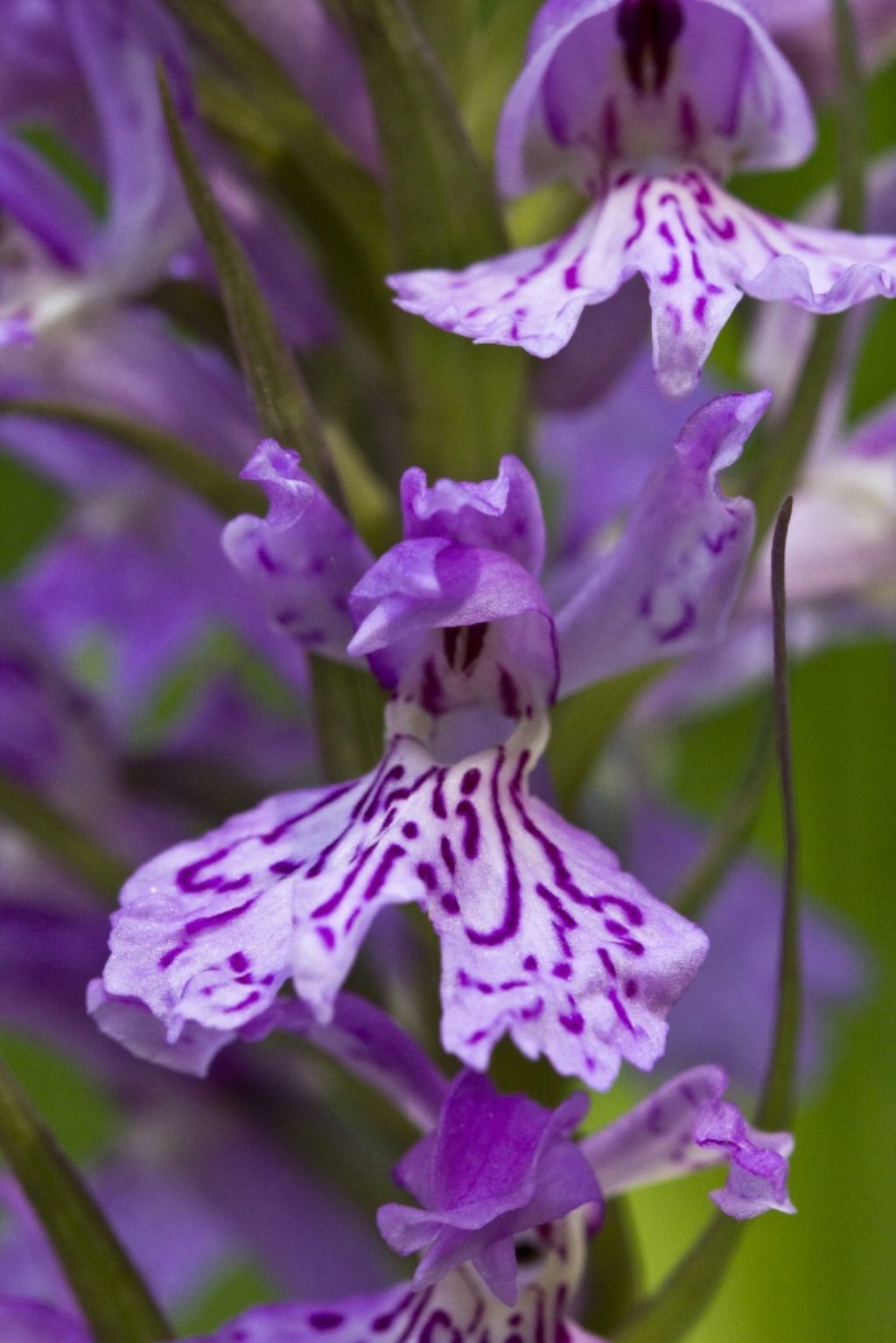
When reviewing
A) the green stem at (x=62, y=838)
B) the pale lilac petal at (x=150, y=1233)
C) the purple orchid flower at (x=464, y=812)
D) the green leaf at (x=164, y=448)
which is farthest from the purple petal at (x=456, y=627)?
the pale lilac petal at (x=150, y=1233)

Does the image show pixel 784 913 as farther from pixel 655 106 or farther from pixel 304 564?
pixel 655 106

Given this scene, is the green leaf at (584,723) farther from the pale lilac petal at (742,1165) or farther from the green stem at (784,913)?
the pale lilac petal at (742,1165)

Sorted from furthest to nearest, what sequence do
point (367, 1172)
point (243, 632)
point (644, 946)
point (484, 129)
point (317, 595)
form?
1. point (243, 632)
2. point (367, 1172)
3. point (484, 129)
4. point (317, 595)
5. point (644, 946)

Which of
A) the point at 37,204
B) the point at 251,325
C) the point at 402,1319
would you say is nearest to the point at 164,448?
the point at 37,204

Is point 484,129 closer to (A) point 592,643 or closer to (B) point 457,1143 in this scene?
(A) point 592,643

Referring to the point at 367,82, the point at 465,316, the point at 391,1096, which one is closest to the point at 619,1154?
the point at 391,1096
